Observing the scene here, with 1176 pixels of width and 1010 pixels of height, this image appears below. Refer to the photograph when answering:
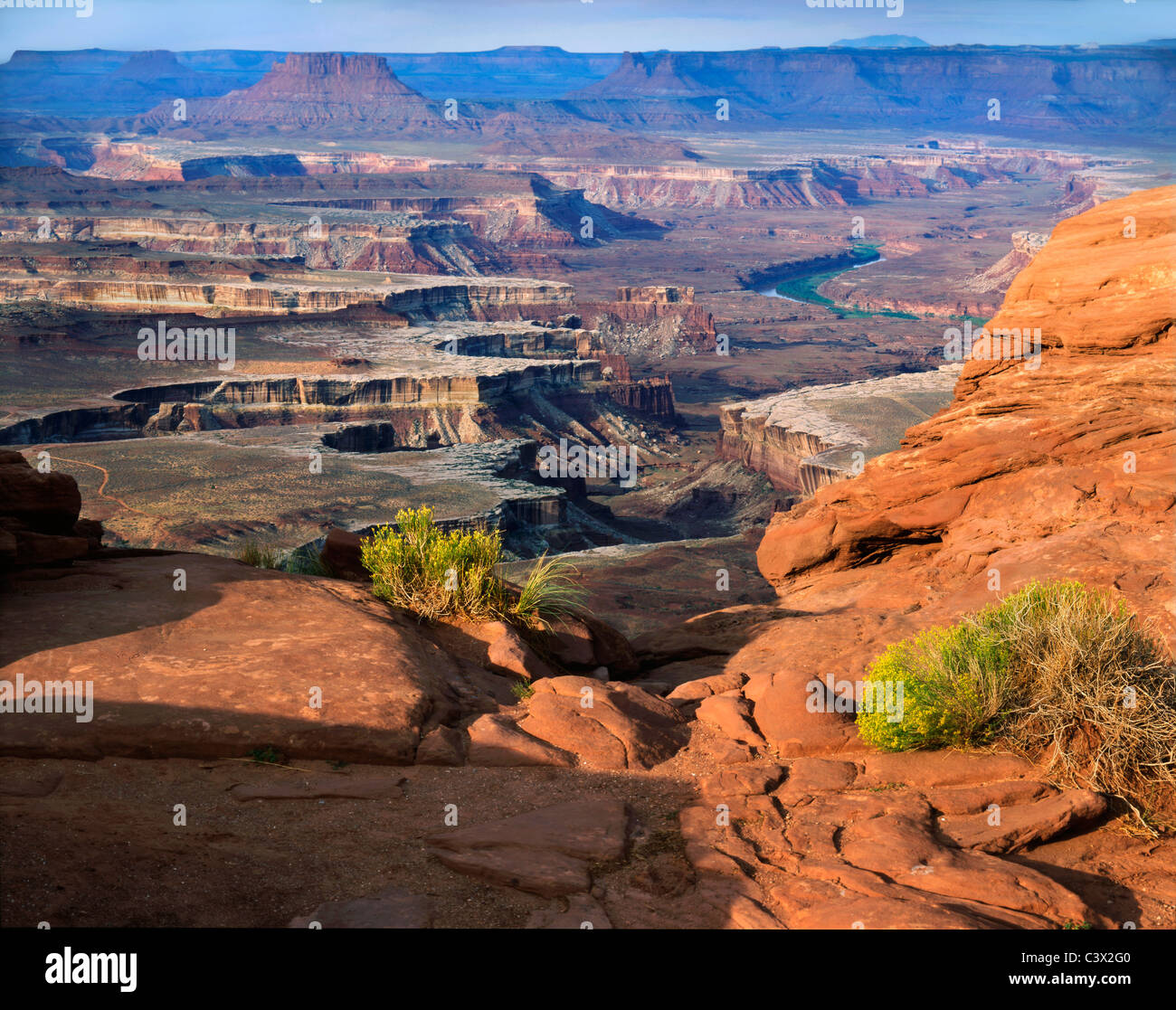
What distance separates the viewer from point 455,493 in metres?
57.2

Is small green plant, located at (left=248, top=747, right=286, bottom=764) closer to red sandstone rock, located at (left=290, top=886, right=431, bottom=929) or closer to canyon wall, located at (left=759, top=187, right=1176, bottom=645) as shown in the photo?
red sandstone rock, located at (left=290, top=886, right=431, bottom=929)

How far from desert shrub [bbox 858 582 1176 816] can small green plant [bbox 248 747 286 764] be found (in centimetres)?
549

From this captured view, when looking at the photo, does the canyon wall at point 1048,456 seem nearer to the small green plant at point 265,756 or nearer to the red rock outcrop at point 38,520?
the small green plant at point 265,756

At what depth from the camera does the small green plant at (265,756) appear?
10352 mm

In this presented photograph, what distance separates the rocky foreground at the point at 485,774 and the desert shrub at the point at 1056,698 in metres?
0.30

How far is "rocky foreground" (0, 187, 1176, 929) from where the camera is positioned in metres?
8.15

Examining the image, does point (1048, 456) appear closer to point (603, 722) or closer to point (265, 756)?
point (603, 722)

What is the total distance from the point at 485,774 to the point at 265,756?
198 centimetres

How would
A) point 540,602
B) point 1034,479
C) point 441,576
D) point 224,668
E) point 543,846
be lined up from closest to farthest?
1. point 543,846
2. point 224,668
3. point 441,576
4. point 540,602
5. point 1034,479

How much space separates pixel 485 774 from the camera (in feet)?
34.7

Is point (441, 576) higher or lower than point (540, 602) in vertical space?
higher

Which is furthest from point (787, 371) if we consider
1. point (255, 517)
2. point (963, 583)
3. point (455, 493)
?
point (963, 583)

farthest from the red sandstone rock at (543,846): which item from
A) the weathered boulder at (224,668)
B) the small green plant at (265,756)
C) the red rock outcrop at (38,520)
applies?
the red rock outcrop at (38,520)

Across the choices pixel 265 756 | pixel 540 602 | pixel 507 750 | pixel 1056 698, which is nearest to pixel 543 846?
pixel 507 750
